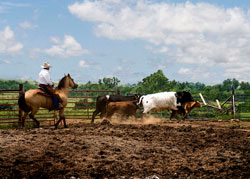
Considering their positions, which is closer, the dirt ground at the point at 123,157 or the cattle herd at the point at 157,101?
the dirt ground at the point at 123,157

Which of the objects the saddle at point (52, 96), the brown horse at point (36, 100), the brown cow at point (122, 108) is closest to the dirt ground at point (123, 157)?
the brown horse at point (36, 100)

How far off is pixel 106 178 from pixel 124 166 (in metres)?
0.57

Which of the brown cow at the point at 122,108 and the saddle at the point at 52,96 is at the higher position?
the saddle at the point at 52,96

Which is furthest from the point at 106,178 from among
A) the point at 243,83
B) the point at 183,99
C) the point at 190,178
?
the point at 243,83

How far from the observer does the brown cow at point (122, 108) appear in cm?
1282

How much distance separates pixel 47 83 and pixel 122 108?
12.2 ft

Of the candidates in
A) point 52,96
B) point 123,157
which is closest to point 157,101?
point 52,96

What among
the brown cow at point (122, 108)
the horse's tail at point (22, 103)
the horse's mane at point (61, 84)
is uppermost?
the horse's mane at point (61, 84)

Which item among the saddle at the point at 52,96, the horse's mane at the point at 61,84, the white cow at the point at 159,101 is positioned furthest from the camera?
the white cow at the point at 159,101

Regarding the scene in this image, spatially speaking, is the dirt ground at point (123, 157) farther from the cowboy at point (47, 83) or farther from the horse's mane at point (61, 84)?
the horse's mane at point (61, 84)

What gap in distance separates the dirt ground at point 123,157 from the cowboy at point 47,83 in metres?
2.76

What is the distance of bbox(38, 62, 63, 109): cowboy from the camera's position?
33.6 ft

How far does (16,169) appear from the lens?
18.2 ft

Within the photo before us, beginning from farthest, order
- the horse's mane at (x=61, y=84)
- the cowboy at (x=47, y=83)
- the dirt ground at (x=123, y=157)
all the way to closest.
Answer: the horse's mane at (x=61, y=84)
the cowboy at (x=47, y=83)
the dirt ground at (x=123, y=157)
